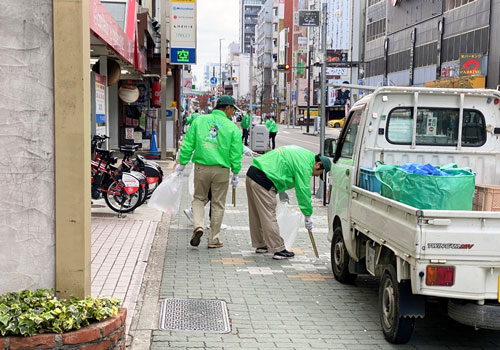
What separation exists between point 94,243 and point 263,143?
21612 mm

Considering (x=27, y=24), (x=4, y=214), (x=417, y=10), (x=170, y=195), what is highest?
(x=417, y=10)

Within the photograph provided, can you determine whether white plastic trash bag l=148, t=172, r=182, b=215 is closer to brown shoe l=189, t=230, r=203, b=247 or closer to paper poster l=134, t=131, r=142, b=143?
brown shoe l=189, t=230, r=203, b=247

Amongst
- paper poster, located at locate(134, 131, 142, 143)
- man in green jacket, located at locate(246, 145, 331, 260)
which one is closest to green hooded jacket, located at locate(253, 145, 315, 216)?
man in green jacket, located at locate(246, 145, 331, 260)

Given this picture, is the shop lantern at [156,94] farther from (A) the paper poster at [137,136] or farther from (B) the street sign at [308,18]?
(B) the street sign at [308,18]

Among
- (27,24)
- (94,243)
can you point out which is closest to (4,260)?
(27,24)

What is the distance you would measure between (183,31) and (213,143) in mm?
15776

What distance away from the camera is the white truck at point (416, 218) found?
4.45 meters

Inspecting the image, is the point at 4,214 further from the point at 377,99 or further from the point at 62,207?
the point at 377,99

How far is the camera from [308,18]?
38594 millimetres

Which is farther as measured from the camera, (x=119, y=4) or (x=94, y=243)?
(x=119, y=4)

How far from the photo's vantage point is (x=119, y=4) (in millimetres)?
14672

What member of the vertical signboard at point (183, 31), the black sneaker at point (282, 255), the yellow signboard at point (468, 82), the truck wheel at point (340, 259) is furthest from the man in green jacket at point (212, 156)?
the yellow signboard at point (468, 82)

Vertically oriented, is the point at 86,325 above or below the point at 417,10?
below

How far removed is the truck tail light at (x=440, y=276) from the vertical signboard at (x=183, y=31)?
19.9 m
